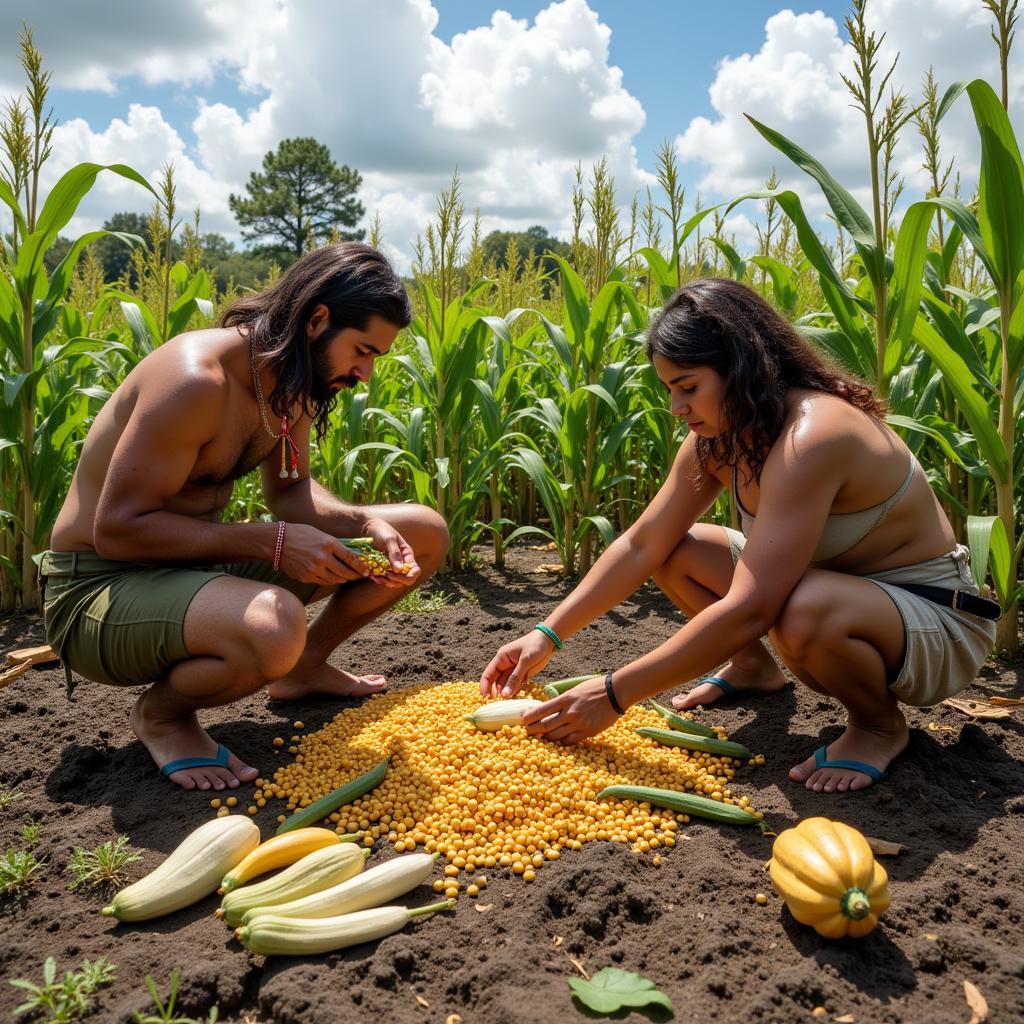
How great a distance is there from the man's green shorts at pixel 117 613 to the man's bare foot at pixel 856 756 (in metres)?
1.98

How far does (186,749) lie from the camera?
2.79 metres

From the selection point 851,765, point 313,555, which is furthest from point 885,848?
point 313,555

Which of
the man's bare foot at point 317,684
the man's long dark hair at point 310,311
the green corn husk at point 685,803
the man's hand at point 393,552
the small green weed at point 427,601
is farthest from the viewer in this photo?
the small green weed at point 427,601

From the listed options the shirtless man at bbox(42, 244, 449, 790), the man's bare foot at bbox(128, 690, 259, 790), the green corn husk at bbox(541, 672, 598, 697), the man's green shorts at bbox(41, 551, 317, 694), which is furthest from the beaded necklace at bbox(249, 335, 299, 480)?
the green corn husk at bbox(541, 672, 598, 697)

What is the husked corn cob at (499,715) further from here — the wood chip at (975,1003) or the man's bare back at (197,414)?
the wood chip at (975,1003)

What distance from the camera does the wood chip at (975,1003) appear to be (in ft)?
5.54

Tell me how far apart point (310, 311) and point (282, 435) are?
1.53 feet

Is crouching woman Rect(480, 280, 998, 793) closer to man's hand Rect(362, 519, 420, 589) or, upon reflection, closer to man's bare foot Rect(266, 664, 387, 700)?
man's hand Rect(362, 519, 420, 589)

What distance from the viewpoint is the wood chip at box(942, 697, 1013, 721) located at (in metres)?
3.17

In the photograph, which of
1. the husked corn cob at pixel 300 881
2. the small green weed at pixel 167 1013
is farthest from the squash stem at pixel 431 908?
the small green weed at pixel 167 1013

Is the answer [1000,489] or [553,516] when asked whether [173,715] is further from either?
[1000,489]

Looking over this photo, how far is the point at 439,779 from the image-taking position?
2666mm

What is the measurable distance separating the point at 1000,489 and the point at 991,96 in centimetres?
138

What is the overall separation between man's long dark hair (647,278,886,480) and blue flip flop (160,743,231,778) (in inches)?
73.6
